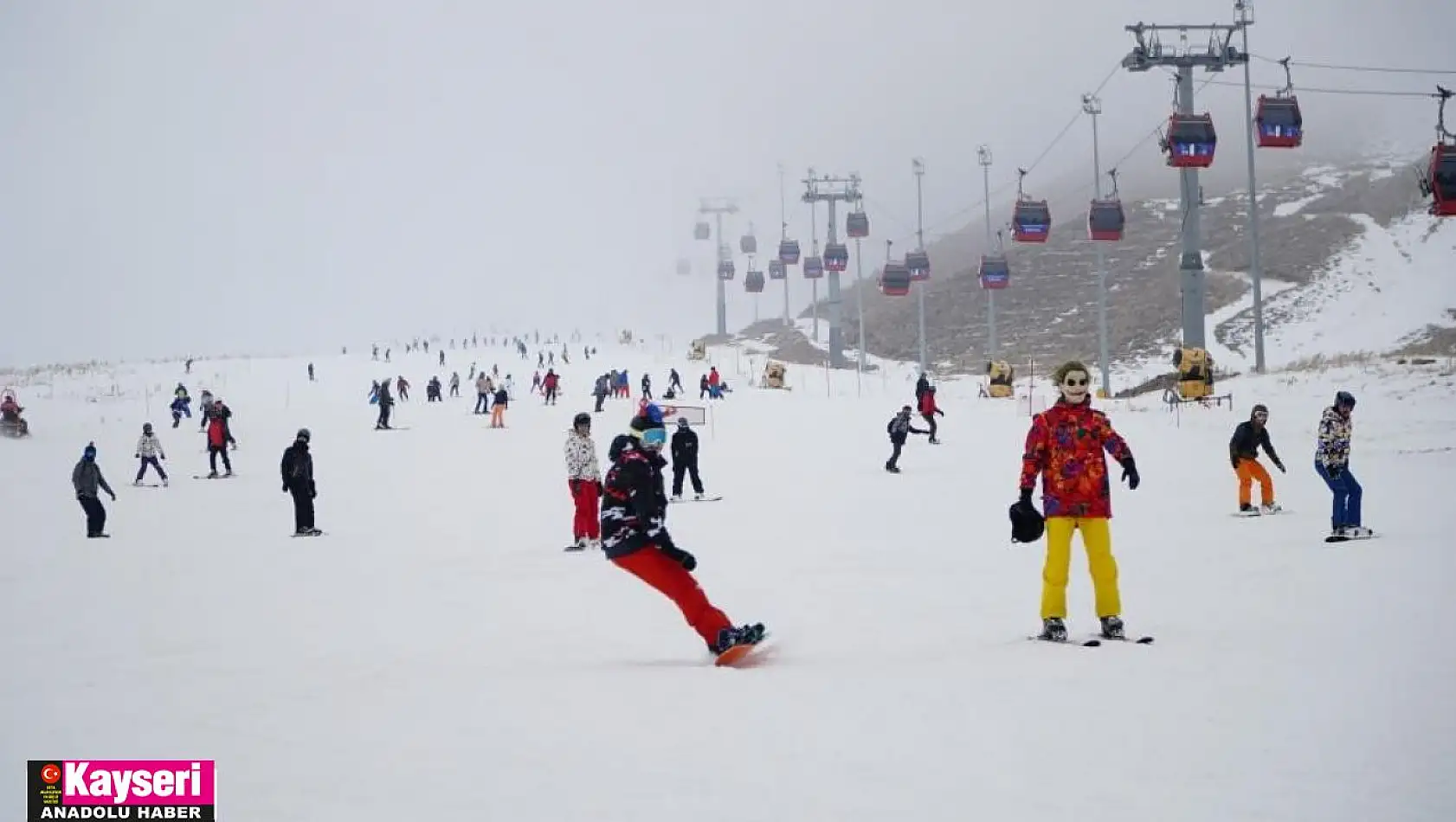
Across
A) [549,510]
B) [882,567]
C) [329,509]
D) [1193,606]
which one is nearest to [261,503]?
[329,509]

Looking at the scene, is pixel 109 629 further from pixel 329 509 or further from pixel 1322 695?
pixel 329 509

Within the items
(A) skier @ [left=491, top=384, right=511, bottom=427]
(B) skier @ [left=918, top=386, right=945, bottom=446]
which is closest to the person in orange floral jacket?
(B) skier @ [left=918, top=386, right=945, bottom=446]

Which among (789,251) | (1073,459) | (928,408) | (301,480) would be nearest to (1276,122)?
(928,408)

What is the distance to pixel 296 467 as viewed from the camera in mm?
18188

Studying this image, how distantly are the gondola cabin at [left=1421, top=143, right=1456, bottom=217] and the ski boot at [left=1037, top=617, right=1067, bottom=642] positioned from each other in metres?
26.9

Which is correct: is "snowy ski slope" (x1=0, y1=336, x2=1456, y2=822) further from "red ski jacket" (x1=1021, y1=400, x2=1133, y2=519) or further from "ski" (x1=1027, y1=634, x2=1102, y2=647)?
"red ski jacket" (x1=1021, y1=400, x2=1133, y2=519)

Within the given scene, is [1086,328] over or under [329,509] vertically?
over

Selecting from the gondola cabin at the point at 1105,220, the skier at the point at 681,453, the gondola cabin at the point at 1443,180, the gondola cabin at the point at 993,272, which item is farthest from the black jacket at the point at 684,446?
the gondola cabin at the point at 993,272

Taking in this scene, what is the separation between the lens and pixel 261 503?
2466cm

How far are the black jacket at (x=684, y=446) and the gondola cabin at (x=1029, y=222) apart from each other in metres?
29.2

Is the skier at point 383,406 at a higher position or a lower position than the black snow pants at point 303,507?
higher

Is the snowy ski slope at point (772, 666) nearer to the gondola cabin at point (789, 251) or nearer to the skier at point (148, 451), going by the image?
the skier at point (148, 451)

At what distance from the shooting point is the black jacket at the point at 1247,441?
15.4 metres

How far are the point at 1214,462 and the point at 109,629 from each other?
2210 cm
